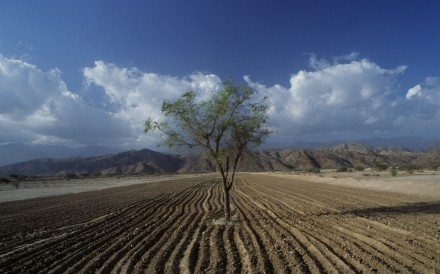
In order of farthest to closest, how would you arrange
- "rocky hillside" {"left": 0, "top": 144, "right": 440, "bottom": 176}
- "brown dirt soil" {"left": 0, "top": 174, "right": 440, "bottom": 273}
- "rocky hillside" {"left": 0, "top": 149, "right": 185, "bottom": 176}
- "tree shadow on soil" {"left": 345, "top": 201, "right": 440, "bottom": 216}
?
"rocky hillside" {"left": 0, "top": 149, "right": 185, "bottom": 176} < "rocky hillside" {"left": 0, "top": 144, "right": 440, "bottom": 176} < "tree shadow on soil" {"left": 345, "top": 201, "right": 440, "bottom": 216} < "brown dirt soil" {"left": 0, "top": 174, "right": 440, "bottom": 273}

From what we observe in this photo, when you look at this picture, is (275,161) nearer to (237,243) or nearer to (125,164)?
(125,164)

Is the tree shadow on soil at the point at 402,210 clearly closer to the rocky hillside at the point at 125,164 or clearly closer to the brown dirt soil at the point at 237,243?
the brown dirt soil at the point at 237,243

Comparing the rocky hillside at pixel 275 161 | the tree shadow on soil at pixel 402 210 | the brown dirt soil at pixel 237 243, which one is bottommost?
the brown dirt soil at pixel 237 243

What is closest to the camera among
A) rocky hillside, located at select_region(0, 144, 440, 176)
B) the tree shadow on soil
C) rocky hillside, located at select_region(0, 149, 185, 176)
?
the tree shadow on soil

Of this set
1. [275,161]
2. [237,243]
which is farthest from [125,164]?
[237,243]

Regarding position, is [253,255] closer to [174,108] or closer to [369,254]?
[369,254]

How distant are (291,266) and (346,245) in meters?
Result: 2.86

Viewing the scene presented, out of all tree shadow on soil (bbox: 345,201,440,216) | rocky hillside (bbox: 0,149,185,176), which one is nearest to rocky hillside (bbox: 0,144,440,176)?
rocky hillside (bbox: 0,149,185,176)

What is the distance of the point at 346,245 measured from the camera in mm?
11367

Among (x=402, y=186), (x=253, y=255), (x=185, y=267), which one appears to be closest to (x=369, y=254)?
(x=253, y=255)

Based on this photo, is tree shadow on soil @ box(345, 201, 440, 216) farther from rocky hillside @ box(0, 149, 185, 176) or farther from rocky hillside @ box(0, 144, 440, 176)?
rocky hillside @ box(0, 149, 185, 176)

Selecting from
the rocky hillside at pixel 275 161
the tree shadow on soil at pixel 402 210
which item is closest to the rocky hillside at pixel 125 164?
the rocky hillside at pixel 275 161

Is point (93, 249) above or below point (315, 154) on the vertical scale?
below

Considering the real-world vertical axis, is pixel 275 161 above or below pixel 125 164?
below
